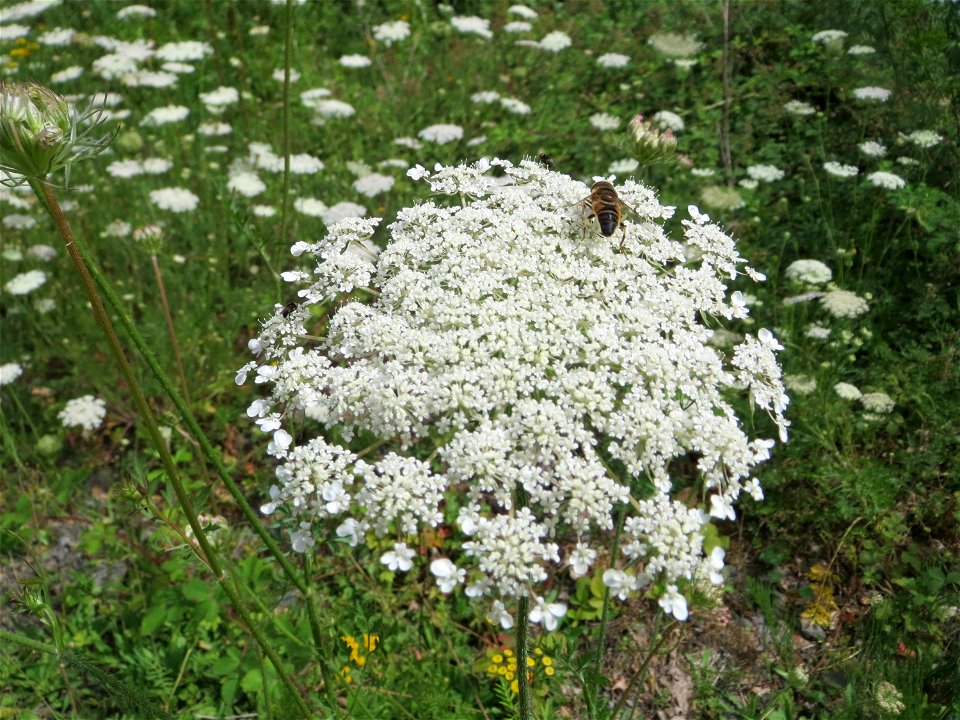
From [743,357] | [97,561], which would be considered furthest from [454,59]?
[743,357]

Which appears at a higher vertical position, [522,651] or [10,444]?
[522,651]

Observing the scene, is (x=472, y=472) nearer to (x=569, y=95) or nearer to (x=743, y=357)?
(x=743, y=357)

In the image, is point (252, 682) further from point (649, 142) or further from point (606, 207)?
point (649, 142)

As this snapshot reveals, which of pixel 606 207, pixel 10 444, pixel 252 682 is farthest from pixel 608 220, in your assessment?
pixel 10 444

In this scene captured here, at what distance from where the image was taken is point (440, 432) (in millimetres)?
1943

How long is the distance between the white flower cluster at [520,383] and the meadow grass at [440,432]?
6.8 inches

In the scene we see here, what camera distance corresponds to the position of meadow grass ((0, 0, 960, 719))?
313 centimetres

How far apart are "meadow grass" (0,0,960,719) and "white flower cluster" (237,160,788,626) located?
0.56ft

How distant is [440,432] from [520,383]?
10.1 inches

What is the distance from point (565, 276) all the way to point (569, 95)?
6.60 m

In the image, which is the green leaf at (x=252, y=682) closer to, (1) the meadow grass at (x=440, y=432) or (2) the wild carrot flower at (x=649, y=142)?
(1) the meadow grass at (x=440, y=432)

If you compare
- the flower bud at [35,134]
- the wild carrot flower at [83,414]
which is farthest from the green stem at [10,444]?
the flower bud at [35,134]

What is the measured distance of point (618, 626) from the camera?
11.9 ft

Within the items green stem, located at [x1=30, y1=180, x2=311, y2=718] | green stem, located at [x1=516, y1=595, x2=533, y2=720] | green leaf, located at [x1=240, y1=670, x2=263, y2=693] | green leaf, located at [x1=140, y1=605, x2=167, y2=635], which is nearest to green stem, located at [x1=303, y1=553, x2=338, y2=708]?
green stem, located at [x1=30, y1=180, x2=311, y2=718]
